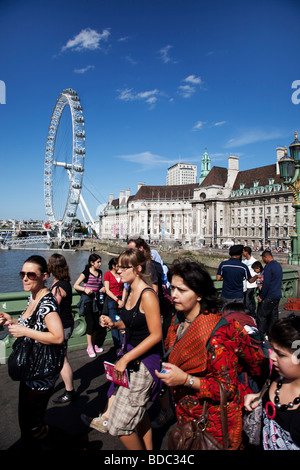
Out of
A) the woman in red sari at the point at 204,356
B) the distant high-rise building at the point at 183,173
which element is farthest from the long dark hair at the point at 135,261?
the distant high-rise building at the point at 183,173

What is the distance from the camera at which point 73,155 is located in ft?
163

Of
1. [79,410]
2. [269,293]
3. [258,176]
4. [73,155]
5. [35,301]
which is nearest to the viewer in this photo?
[35,301]

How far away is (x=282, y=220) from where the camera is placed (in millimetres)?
58906

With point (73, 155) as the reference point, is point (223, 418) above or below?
below

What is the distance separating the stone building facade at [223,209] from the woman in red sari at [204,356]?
53.1m

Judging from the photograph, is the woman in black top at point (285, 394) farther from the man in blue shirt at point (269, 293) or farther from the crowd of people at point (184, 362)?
the man in blue shirt at point (269, 293)

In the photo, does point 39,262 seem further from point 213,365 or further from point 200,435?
point 200,435

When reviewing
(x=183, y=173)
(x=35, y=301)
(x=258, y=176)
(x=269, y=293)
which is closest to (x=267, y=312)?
(x=269, y=293)

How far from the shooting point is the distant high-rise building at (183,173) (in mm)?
174875

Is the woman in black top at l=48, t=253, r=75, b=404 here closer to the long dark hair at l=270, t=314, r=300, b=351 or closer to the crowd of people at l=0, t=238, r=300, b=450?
the crowd of people at l=0, t=238, r=300, b=450

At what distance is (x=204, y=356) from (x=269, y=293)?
3.88 meters

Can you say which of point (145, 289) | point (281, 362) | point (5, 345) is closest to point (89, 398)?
point (5, 345)
